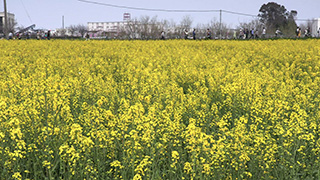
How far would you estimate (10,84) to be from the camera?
7566mm

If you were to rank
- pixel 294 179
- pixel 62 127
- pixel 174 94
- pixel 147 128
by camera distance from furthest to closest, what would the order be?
pixel 174 94
pixel 62 127
pixel 147 128
pixel 294 179

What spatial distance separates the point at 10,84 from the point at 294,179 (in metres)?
6.18

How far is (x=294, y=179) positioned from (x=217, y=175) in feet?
2.75

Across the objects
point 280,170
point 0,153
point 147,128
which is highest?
point 147,128

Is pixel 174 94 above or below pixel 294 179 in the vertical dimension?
above

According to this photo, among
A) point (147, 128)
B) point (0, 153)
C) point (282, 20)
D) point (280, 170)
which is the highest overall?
point (282, 20)

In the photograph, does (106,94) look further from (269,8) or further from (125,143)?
(269,8)

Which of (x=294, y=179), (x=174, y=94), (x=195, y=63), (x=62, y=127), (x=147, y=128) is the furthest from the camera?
(x=195, y=63)

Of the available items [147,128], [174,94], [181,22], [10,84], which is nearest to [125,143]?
[147,128]

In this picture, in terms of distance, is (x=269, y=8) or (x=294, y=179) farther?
(x=269, y=8)

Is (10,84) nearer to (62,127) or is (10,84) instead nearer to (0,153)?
(62,127)

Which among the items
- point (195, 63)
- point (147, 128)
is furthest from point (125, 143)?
point (195, 63)

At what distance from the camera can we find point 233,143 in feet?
13.1

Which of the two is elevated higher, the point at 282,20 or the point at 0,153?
the point at 282,20
